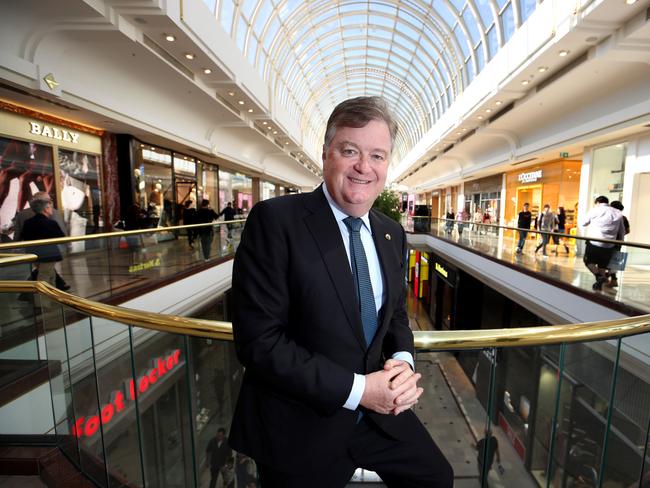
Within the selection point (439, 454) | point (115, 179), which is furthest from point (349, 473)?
point (115, 179)

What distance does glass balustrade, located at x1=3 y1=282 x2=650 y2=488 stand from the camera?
75.4 inches

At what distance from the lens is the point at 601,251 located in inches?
260

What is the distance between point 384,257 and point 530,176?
2028 centimetres

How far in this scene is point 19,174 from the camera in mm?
8164

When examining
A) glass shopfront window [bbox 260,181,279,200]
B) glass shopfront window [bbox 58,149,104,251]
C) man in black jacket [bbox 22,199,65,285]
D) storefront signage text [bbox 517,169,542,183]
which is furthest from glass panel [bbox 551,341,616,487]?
glass shopfront window [bbox 260,181,279,200]

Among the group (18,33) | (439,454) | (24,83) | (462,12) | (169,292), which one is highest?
(462,12)

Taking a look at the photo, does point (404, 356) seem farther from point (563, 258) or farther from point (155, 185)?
point (155, 185)

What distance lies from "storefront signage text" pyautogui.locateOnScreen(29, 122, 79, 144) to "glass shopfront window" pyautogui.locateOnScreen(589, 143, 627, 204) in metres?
16.3

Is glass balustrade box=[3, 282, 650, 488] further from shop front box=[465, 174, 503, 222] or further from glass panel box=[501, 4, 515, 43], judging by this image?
shop front box=[465, 174, 503, 222]

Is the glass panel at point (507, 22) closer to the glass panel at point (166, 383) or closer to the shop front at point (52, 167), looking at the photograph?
the shop front at point (52, 167)

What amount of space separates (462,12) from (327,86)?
1958 centimetres

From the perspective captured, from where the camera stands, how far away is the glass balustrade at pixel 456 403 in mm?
1914

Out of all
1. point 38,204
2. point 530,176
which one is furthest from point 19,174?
point 530,176

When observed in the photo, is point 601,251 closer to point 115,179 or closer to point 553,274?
point 553,274
